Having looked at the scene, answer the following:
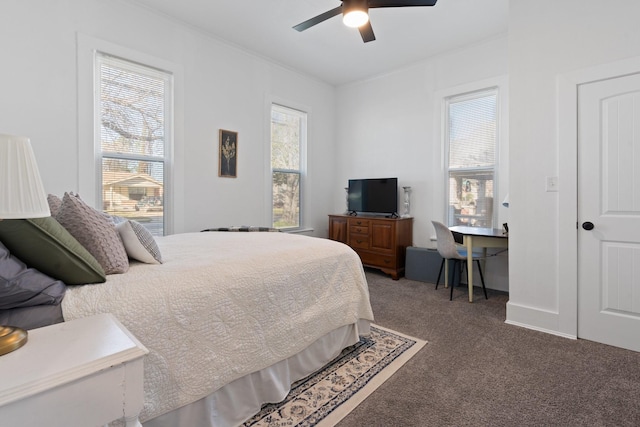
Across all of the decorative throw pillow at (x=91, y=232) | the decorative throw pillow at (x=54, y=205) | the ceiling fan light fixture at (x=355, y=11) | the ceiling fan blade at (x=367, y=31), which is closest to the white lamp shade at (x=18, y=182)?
the decorative throw pillow at (x=91, y=232)

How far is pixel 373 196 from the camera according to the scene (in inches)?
186

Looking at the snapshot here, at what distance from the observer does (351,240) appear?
4.77 meters

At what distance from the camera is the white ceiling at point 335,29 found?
124 inches

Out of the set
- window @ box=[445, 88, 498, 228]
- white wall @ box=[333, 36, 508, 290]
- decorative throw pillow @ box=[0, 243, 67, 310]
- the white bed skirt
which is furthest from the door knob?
decorative throw pillow @ box=[0, 243, 67, 310]

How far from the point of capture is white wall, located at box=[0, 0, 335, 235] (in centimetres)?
253

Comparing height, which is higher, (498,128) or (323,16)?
(323,16)

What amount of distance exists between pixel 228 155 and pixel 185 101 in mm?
760

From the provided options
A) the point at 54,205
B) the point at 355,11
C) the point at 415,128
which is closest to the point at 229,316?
the point at 54,205

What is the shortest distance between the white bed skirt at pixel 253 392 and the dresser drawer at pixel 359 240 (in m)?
2.45

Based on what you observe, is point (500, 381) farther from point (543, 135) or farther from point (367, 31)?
point (367, 31)

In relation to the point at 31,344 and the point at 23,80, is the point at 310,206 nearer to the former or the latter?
the point at 23,80

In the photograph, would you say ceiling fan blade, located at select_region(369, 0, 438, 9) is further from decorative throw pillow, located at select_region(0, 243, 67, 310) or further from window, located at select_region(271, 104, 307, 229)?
decorative throw pillow, located at select_region(0, 243, 67, 310)

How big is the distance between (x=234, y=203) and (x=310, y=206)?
1414 mm

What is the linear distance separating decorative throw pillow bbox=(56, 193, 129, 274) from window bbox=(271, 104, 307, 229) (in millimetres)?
3044
